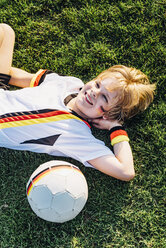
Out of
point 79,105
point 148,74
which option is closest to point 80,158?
point 79,105

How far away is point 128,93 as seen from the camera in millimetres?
3066

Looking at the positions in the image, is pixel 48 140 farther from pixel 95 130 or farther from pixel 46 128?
pixel 95 130

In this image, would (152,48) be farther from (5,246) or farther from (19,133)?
(5,246)

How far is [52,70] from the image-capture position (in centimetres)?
381

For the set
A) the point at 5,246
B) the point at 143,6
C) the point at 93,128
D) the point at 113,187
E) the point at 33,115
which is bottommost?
the point at 5,246

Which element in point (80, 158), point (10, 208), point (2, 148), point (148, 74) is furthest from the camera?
point (148, 74)

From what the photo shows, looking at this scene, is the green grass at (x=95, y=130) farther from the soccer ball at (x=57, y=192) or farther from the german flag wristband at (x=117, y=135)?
the soccer ball at (x=57, y=192)

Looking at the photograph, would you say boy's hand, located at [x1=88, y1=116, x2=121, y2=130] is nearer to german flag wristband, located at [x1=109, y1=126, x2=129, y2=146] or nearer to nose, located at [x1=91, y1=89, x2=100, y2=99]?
german flag wristband, located at [x1=109, y1=126, x2=129, y2=146]

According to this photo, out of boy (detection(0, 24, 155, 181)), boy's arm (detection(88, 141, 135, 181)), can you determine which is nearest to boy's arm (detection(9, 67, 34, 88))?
boy (detection(0, 24, 155, 181))

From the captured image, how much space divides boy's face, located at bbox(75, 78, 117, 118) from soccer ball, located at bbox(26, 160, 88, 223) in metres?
0.73

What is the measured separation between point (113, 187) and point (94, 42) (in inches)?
82.2

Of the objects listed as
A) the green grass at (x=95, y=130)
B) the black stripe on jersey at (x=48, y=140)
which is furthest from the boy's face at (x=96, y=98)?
the green grass at (x=95, y=130)

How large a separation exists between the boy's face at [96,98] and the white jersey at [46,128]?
0.14 meters

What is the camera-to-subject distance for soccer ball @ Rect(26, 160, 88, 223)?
2596 millimetres
